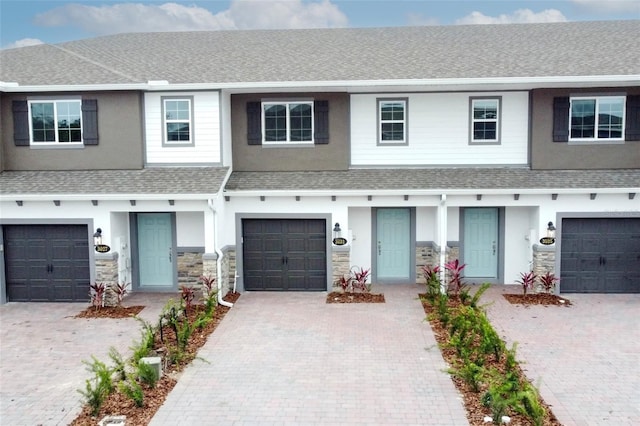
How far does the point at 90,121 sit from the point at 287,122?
5.19 metres

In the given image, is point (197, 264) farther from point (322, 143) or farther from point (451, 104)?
point (451, 104)

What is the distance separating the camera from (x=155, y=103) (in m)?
13.9

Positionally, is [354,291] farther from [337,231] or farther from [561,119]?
[561,119]

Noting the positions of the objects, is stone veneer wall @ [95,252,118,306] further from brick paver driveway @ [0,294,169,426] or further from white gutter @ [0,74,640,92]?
white gutter @ [0,74,640,92]

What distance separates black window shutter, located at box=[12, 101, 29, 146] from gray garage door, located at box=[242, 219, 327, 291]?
6.27 m

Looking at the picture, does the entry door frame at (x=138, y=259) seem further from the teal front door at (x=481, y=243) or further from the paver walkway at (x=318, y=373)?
the teal front door at (x=481, y=243)

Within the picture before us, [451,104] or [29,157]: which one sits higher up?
[451,104]

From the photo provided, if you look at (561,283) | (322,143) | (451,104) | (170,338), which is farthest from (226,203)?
(561,283)

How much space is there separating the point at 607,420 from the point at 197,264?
10.2 metres

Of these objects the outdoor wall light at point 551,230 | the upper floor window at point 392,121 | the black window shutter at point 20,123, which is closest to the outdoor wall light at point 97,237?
the black window shutter at point 20,123

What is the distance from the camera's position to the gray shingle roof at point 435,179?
1355 centimetres

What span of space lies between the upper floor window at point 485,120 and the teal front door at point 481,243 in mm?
2023

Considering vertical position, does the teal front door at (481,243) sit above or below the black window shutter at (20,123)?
below

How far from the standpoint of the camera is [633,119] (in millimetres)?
14055
